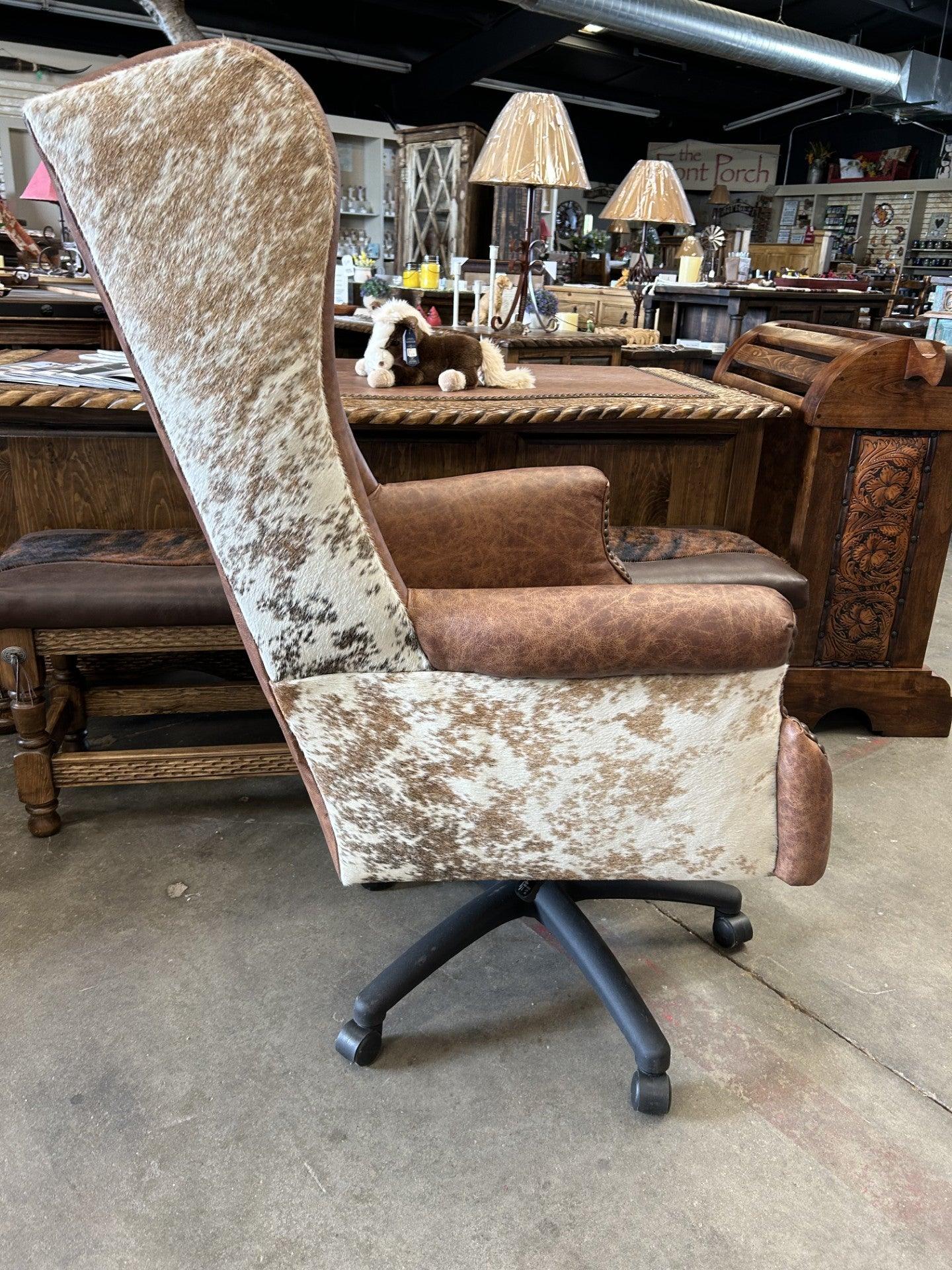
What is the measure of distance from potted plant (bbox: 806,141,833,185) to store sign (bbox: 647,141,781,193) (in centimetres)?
58

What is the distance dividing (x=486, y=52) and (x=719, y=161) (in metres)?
5.56

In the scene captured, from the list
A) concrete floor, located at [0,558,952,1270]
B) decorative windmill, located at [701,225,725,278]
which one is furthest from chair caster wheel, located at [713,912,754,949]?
decorative windmill, located at [701,225,725,278]

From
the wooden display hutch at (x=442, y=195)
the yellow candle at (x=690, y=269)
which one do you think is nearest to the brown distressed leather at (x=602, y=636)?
the yellow candle at (x=690, y=269)

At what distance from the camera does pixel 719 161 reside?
1181 centimetres

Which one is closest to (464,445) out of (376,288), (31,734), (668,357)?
(31,734)

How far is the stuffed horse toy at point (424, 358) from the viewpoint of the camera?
82.7 inches

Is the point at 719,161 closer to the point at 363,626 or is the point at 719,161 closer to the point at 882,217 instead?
the point at 882,217

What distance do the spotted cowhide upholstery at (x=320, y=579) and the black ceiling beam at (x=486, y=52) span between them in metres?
7.17

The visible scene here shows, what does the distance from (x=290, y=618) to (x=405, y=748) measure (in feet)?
0.66

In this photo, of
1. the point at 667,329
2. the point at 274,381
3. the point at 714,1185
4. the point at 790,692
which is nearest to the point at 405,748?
the point at 274,381

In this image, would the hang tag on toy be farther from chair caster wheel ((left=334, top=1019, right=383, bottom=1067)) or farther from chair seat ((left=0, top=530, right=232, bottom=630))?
chair caster wheel ((left=334, top=1019, right=383, bottom=1067))

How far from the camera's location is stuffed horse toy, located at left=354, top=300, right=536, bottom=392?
6.89 feet

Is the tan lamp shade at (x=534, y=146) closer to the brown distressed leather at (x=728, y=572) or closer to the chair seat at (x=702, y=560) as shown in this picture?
the chair seat at (x=702, y=560)

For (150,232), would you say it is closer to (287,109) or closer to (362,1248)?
(287,109)
